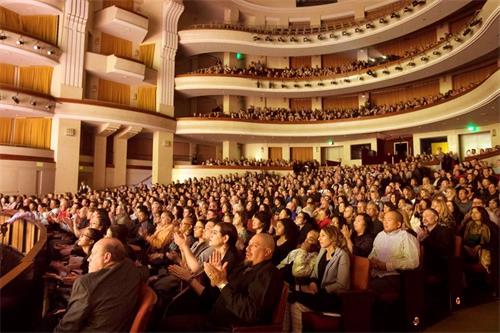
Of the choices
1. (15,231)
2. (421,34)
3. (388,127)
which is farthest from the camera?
(421,34)

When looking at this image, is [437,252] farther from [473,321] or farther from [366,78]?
[366,78]

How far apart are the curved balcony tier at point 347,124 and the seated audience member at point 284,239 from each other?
9714mm

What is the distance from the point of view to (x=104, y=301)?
1.61m

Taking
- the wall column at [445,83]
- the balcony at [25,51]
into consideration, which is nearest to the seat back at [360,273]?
the balcony at [25,51]

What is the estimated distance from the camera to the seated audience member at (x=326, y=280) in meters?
2.21

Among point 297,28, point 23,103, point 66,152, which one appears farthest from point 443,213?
point 297,28

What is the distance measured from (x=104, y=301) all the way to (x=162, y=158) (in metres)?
13.9

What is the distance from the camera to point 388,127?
1463 centimetres

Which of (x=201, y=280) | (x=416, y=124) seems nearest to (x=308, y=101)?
(x=416, y=124)

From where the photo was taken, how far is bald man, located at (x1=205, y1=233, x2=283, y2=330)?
70.7 inches

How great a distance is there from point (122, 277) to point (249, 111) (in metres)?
16.7

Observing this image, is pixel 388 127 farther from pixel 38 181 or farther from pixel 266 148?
pixel 38 181

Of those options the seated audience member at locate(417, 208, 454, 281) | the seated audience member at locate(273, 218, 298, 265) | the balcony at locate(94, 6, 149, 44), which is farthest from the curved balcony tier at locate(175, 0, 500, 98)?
the seated audience member at locate(273, 218, 298, 265)

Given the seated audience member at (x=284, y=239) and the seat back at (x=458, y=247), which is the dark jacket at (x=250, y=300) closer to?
the seated audience member at (x=284, y=239)
